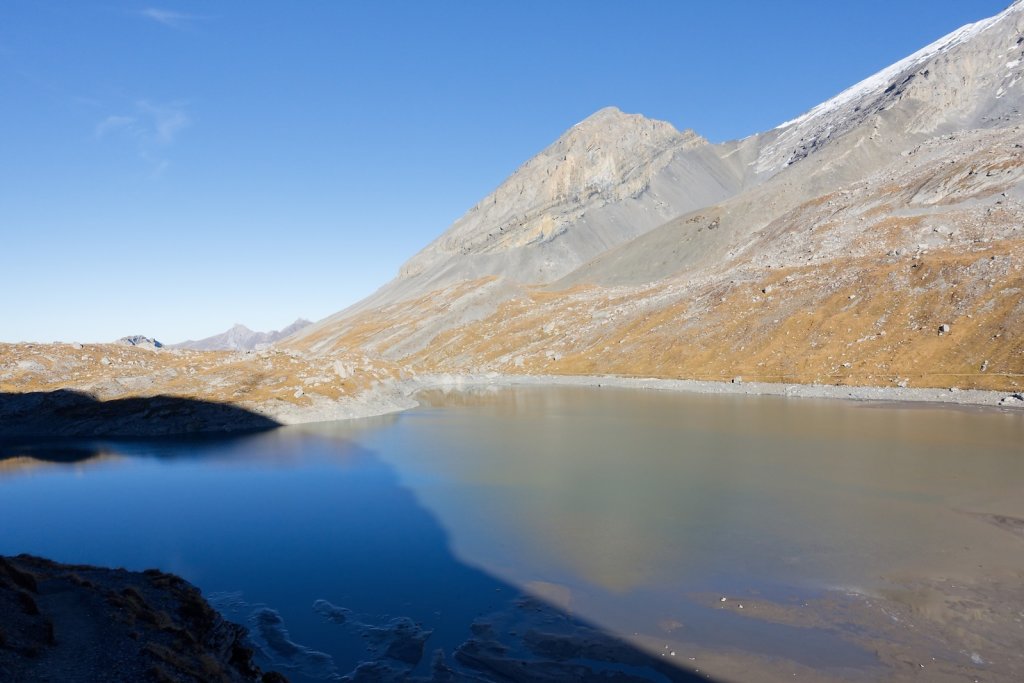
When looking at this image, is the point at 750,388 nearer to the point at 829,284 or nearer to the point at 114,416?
the point at 829,284

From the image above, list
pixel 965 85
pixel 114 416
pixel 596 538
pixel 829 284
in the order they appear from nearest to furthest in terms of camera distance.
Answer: pixel 596 538
pixel 114 416
pixel 829 284
pixel 965 85

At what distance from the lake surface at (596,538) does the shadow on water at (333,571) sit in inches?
4.3

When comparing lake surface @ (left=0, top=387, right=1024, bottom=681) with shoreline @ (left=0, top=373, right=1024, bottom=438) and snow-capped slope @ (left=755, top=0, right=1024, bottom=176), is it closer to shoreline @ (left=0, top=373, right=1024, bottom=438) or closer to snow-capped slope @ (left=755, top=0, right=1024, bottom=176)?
shoreline @ (left=0, top=373, right=1024, bottom=438)

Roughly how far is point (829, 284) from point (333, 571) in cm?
8834

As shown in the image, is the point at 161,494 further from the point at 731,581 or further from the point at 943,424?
the point at 943,424

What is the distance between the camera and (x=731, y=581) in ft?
62.5

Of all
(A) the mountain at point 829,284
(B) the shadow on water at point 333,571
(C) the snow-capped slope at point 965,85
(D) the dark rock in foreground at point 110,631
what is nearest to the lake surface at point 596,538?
(B) the shadow on water at point 333,571

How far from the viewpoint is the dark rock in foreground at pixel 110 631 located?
1129 centimetres

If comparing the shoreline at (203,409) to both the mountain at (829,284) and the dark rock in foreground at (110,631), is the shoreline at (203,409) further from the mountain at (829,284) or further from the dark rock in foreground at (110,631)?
the dark rock in foreground at (110,631)

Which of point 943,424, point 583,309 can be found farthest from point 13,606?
point 583,309

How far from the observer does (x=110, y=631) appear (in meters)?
13.2

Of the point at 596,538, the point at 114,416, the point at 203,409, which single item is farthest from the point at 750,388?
the point at 114,416

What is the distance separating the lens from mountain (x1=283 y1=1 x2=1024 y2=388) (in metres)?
70.9

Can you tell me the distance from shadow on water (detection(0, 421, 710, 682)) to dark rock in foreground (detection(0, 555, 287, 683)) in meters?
1.53
